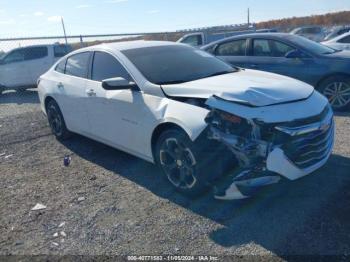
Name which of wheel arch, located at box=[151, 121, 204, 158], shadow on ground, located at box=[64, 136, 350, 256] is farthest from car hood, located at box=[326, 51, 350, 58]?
wheel arch, located at box=[151, 121, 204, 158]

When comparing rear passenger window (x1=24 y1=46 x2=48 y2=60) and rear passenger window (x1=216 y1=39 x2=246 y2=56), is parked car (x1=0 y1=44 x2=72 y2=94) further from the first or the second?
rear passenger window (x1=216 y1=39 x2=246 y2=56)

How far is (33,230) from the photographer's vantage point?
3.63 meters

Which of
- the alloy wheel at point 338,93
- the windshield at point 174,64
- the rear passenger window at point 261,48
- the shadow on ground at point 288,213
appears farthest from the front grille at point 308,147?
the rear passenger window at point 261,48

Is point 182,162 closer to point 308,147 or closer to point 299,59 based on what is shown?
point 308,147

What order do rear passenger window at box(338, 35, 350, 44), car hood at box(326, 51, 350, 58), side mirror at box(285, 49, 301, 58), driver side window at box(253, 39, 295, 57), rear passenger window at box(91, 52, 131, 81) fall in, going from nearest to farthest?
rear passenger window at box(91, 52, 131, 81) → car hood at box(326, 51, 350, 58) → side mirror at box(285, 49, 301, 58) → driver side window at box(253, 39, 295, 57) → rear passenger window at box(338, 35, 350, 44)

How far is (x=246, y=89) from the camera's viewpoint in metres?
3.74

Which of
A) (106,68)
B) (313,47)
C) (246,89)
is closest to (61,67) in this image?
(106,68)

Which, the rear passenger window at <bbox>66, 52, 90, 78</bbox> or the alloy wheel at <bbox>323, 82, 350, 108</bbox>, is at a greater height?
the rear passenger window at <bbox>66, 52, 90, 78</bbox>

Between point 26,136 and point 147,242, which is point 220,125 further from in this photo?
point 26,136

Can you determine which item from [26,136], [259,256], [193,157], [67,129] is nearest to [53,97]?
[67,129]

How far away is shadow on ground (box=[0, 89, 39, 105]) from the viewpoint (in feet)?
38.7

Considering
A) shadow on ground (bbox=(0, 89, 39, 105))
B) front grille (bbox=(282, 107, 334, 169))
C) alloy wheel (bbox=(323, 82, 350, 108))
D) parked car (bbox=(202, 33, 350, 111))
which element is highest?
parked car (bbox=(202, 33, 350, 111))

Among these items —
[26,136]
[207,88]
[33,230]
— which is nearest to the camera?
[33,230]

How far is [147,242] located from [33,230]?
124 centimetres
